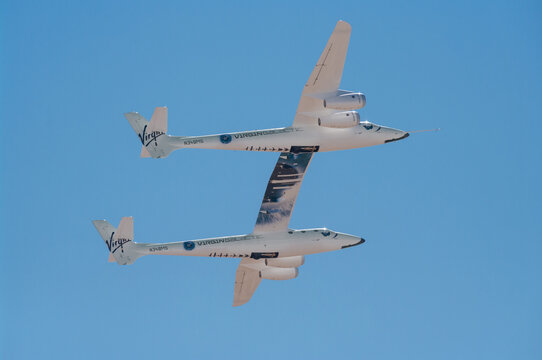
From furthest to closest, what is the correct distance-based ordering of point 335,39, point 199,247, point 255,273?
point 255,273 < point 199,247 < point 335,39

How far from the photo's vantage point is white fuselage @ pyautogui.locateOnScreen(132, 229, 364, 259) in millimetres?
67438

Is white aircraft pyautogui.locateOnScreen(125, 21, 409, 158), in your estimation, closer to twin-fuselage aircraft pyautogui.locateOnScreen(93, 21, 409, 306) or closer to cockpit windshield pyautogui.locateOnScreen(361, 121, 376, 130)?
twin-fuselage aircraft pyautogui.locateOnScreen(93, 21, 409, 306)

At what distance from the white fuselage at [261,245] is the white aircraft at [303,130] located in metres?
5.84

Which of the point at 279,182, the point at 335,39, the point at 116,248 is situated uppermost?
the point at 335,39

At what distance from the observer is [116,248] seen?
67812 mm

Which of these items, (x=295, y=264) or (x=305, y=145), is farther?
(x=295, y=264)

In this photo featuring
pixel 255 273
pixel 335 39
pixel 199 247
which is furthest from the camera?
pixel 255 273

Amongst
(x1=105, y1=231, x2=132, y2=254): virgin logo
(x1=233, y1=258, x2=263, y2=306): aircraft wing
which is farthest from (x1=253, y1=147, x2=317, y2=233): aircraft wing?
(x1=105, y1=231, x2=132, y2=254): virgin logo

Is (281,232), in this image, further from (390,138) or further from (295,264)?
(390,138)

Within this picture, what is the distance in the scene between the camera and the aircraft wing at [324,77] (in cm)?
6253

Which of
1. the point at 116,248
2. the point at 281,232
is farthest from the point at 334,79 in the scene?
the point at 116,248

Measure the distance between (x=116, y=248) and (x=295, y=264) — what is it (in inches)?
451

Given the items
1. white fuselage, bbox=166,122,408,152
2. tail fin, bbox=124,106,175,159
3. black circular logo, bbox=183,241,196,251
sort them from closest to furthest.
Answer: white fuselage, bbox=166,122,408,152 < tail fin, bbox=124,106,175,159 < black circular logo, bbox=183,241,196,251

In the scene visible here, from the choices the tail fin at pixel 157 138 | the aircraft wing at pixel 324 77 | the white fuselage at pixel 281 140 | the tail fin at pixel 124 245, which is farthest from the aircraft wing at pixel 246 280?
the aircraft wing at pixel 324 77
